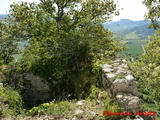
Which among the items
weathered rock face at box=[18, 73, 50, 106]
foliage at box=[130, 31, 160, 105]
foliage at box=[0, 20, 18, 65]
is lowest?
weathered rock face at box=[18, 73, 50, 106]

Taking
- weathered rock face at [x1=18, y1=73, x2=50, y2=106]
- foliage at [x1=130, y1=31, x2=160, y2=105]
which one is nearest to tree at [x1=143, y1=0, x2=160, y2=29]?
foliage at [x1=130, y1=31, x2=160, y2=105]

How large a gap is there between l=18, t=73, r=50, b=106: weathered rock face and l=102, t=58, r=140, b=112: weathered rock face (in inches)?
187

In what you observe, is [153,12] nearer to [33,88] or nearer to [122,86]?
[122,86]

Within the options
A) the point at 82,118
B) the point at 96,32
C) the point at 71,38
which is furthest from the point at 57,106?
the point at 96,32

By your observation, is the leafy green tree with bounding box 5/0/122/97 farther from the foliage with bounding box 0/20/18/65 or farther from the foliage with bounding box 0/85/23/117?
the foliage with bounding box 0/85/23/117

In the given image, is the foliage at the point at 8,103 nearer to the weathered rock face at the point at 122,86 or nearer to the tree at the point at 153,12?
the weathered rock face at the point at 122,86

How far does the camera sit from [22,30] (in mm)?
15281

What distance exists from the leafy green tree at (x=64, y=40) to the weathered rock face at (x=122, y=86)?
125cm

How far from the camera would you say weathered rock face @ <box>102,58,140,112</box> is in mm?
6136

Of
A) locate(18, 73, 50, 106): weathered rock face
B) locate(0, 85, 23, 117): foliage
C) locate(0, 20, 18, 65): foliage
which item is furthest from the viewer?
locate(0, 20, 18, 65): foliage

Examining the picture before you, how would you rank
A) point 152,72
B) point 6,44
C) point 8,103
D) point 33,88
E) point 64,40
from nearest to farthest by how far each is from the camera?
point 152,72
point 8,103
point 33,88
point 64,40
point 6,44

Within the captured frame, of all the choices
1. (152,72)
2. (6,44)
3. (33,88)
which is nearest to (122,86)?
(152,72)

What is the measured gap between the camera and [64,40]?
12.0 meters

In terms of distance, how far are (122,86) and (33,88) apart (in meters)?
6.65
